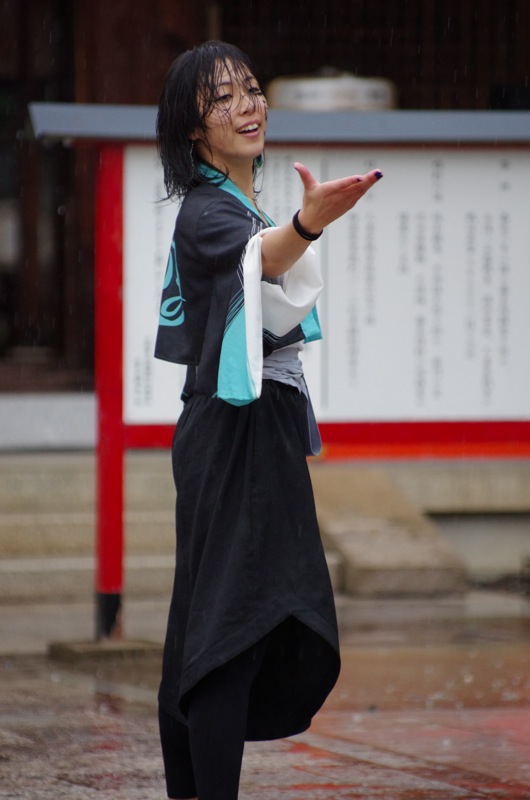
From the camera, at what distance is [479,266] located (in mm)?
7043

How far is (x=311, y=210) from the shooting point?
3.19 meters

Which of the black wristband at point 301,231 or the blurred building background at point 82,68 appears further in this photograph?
the blurred building background at point 82,68

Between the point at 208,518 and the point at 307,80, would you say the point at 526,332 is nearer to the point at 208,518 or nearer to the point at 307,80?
the point at 307,80

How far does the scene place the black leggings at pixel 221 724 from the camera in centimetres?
336

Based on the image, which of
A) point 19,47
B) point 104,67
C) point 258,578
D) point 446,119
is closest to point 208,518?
point 258,578

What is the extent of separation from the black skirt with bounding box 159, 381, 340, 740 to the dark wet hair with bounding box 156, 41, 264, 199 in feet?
1.83

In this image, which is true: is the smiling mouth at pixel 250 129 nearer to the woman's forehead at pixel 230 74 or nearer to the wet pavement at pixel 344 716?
the woman's forehead at pixel 230 74

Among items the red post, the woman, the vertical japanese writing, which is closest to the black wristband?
the woman

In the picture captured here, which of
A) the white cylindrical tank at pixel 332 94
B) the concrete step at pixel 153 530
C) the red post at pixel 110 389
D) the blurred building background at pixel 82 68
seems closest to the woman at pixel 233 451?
the red post at pixel 110 389

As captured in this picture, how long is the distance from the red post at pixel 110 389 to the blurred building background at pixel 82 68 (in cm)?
400

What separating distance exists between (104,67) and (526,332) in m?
4.42

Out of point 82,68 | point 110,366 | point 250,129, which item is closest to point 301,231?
point 250,129

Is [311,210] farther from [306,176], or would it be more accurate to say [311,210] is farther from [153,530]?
[153,530]

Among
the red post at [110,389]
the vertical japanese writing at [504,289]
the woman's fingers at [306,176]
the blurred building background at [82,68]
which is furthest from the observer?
the blurred building background at [82,68]
